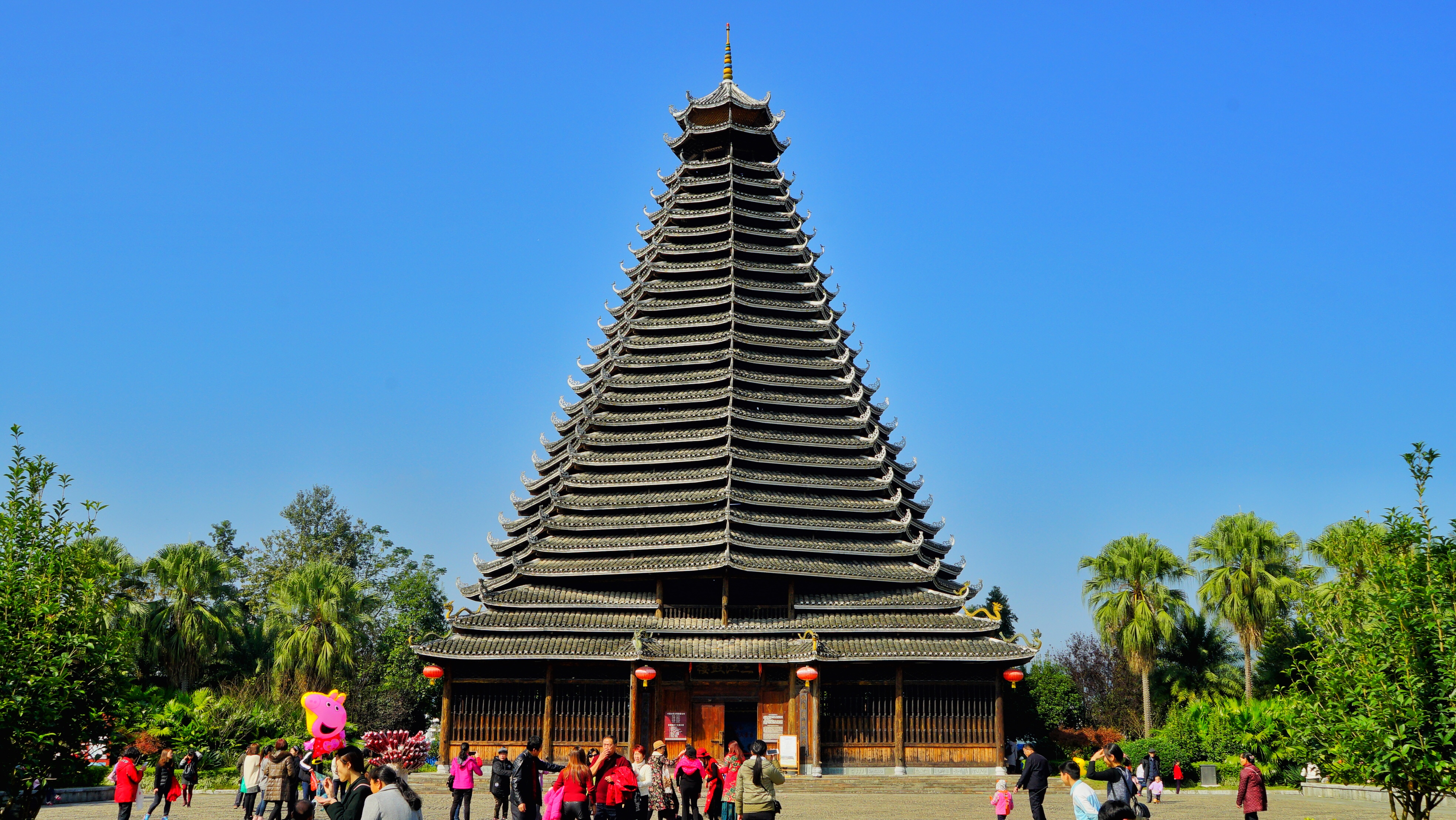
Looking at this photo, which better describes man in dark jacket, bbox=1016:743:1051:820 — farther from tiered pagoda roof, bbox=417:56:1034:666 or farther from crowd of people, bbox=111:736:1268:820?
tiered pagoda roof, bbox=417:56:1034:666

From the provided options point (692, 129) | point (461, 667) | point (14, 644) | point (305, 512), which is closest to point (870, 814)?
point (461, 667)

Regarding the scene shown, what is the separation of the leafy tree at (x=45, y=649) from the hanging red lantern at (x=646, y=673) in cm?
2247

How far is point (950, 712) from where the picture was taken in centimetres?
3812

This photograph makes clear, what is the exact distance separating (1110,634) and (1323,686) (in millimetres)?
35623

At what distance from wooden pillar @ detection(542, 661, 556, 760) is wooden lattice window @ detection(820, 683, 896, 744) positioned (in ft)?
29.6

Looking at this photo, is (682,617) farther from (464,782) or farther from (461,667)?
(464,782)

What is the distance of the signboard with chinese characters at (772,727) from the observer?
38.0 m

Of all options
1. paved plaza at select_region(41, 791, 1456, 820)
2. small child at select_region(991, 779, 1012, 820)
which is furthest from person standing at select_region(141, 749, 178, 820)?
small child at select_region(991, 779, 1012, 820)

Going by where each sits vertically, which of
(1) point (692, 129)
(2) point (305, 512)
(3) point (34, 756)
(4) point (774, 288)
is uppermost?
(1) point (692, 129)

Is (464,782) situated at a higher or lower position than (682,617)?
lower

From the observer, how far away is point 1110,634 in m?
50.4

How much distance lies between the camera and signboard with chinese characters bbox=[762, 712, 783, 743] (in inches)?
1496

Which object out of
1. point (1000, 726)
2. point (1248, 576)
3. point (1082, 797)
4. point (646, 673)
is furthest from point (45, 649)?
point (1248, 576)

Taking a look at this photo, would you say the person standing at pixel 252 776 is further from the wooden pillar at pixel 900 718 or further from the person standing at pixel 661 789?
the wooden pillar at pixel 900 718
